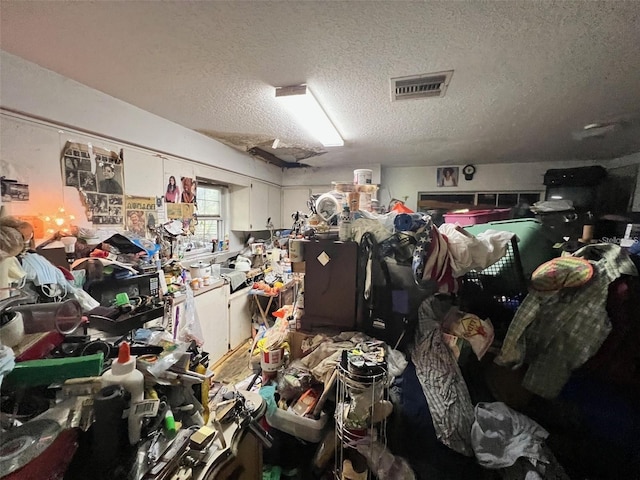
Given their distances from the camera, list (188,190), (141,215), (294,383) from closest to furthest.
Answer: (294,383), (141,215), (188,190)

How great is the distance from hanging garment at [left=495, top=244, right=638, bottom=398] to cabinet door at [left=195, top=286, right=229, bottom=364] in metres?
2.50

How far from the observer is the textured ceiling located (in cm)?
113

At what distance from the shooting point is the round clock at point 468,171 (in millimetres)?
4371

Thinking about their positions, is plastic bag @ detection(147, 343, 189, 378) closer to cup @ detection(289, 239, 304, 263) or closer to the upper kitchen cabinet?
cup @ detection(289, 239, 304, 263)

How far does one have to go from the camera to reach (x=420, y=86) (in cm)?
178

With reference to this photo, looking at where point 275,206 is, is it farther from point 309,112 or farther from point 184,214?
point 309,112

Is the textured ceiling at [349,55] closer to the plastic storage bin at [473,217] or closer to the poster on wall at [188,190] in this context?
the poster on wall at [188,190]

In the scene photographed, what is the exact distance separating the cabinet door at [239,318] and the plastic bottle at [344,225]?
2055 millimetres

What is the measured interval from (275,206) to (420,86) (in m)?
3.35

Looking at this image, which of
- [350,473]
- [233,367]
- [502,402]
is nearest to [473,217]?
[502,402]

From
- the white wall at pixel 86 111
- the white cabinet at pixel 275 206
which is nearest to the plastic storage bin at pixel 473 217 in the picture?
the white wall at pixel 86 111

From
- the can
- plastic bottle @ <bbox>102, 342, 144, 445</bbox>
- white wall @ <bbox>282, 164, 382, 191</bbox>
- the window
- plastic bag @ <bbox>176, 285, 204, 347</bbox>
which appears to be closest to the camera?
plastic bottle @ <bbox>102, 342, 144, 445</bbox>

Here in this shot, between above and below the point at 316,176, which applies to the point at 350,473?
below

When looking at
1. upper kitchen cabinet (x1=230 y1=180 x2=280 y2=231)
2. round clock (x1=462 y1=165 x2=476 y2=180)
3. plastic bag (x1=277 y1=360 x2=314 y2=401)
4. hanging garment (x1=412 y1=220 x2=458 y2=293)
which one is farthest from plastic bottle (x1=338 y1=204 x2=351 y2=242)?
round clock (x1=462 y1=165 x2=476 y2=180)
